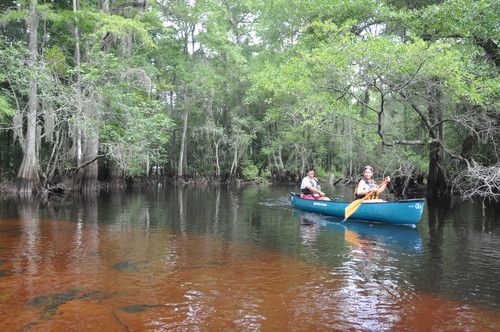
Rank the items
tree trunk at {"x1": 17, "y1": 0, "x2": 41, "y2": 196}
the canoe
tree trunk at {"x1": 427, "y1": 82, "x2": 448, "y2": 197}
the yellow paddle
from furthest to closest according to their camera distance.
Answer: tree trunk at {"x1": 17, "y1": 0, "x2": 41, "y2": 196} < tree trunk at {"x1": 427, "y1": 82, "x2": 448, "y2": 197} < the yellow paddle < the canoe

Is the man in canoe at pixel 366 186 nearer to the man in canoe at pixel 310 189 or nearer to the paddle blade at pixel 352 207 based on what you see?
the paddle blade at pixel 352 207

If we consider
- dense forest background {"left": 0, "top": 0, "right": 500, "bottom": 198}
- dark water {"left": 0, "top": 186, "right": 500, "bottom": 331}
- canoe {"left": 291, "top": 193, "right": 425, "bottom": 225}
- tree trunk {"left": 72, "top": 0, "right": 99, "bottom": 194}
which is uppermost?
dense forest background {"left": 0, "top": 0, "right": 500, "bottom": 198}

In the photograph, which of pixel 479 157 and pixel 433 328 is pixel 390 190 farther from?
pixel 433 328

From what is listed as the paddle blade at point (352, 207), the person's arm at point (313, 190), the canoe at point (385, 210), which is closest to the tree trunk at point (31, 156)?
the person's arm at point (313, 190)

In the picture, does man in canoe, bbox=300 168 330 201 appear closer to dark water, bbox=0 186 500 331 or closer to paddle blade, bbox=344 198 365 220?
paddle blade, bbox=344 198 365 220

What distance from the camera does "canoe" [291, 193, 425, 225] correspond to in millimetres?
9461

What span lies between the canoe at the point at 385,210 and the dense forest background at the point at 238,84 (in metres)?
3.80

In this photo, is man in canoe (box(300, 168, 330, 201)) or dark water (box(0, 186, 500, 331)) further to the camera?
man in canoe (box(300, 168, 330, 201))

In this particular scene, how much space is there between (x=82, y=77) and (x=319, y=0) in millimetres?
10099

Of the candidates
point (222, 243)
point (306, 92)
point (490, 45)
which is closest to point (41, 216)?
point (222, 243)

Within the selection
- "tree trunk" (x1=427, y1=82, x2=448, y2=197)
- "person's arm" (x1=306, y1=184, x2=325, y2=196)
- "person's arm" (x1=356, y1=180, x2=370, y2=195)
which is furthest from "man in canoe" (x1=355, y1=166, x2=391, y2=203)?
"tree trunk" (x1=427, y1=82, x2=448, y2=197)

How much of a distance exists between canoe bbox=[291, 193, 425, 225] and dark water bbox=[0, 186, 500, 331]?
31 cm

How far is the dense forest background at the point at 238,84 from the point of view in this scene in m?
12.2

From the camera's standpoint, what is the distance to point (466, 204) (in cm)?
1600
